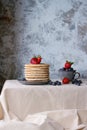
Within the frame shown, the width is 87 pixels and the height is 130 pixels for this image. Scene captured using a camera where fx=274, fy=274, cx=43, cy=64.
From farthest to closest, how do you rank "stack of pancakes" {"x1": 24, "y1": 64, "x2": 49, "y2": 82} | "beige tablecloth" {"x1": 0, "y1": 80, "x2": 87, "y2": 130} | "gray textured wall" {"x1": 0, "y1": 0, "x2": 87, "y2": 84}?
1. "gray textured wall" {"x1": 0, "y1": 0, "x2": 87, "y2": 84}
2. "stack of pancakes" {"x1": 24, "y1": 64, "x2": 49, "y2": 82}
3. "beige tablecloth" {"x1": 0, "y1": 80, "x2": 87, "y2": 130}

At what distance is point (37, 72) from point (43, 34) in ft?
2.73

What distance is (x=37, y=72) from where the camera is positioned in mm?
2193

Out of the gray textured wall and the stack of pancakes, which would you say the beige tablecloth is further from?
the gray textured wall

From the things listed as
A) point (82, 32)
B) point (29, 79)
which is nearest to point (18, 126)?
point (29, 79)

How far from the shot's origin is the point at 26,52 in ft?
9.61

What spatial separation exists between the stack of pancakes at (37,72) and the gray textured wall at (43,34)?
2.41ft

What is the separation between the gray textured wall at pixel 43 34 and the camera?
2.90 metres

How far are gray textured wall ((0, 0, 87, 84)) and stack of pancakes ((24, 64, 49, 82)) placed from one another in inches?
28.9

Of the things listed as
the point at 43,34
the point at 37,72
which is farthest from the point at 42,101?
the point at 43,34

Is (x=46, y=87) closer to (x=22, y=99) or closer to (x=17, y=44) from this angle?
(x=22, y=99)

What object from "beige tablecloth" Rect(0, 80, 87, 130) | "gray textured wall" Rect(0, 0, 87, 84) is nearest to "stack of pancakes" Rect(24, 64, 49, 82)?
"beige tablecloth" Rect(0, 80, 87, 130)

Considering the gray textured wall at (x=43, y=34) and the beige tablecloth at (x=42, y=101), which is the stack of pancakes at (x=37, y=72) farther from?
the gray textured wall at (x=43, y=34)

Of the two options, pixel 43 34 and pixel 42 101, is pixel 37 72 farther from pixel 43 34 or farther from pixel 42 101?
pixel 43 34

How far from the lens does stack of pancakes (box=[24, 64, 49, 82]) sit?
2.19 metres
